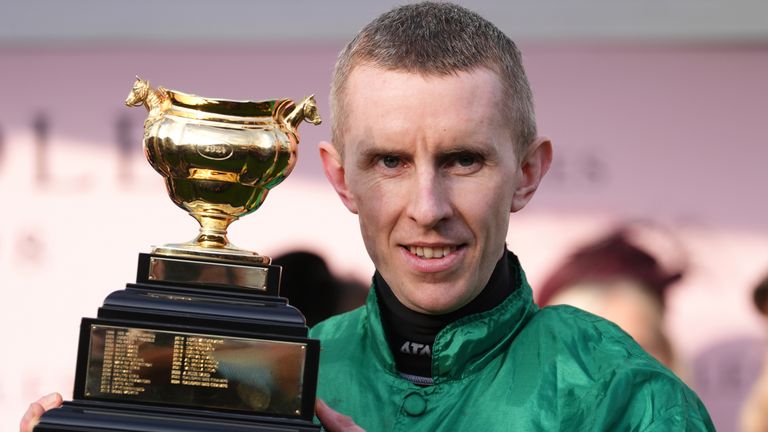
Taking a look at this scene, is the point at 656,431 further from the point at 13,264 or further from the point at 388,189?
the point at 13,264

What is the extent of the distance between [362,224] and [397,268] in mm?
105

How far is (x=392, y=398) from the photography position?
109 inches

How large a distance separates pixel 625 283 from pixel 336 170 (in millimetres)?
2353

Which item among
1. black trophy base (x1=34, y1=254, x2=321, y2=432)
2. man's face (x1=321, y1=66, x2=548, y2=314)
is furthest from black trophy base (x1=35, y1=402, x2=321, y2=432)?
man's face (x1=321, y1=66, x2=548, y2=314)

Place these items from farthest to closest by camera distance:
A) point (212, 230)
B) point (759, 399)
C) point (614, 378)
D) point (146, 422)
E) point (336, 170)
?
point (759, 399)
point (336, 170)
point (212, 230)
point (614, 378)
point (146, 422)

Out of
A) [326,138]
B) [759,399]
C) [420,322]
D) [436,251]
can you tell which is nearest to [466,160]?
[436,251]

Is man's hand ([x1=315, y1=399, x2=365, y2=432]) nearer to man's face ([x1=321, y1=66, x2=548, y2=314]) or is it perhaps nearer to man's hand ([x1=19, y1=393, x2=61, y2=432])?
man's face ([x1=321, y1=66, x2=548, y2=314])

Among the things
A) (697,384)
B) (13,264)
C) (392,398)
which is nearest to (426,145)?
(392,398)

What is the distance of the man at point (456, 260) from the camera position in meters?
2.60

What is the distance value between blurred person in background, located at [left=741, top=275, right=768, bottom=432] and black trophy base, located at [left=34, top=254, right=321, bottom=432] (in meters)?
2.94

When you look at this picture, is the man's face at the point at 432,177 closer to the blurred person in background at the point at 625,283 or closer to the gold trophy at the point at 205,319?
the gold trophy at the point at 205,319

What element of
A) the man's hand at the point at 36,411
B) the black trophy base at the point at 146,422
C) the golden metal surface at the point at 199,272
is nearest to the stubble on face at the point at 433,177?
the golden metal surface at the point at 199,272

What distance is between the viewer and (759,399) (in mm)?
5152

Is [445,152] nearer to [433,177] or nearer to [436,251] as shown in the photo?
[433,177]
